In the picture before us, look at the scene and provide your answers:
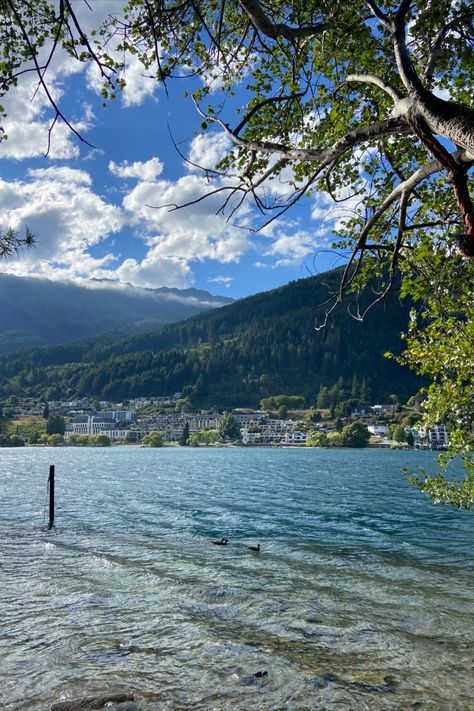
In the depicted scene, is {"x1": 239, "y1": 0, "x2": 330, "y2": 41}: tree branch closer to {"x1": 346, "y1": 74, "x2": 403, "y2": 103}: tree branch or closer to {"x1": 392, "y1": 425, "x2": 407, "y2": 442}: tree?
{"x1": 346, "y1": 74, "x2": 403, "y2": 103}: tree branch

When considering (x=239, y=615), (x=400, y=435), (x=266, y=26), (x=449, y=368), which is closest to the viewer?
(x=266, y=26)

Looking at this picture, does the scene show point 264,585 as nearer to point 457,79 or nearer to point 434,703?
point 434,703

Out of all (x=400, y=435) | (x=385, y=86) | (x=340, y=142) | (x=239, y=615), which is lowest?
(x=400, y=435)

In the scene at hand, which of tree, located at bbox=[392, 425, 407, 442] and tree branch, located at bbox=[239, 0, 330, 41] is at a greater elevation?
tree branch, located at bbox=[239, 0, 330, 41]

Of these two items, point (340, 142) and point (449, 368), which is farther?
point (449, 368)

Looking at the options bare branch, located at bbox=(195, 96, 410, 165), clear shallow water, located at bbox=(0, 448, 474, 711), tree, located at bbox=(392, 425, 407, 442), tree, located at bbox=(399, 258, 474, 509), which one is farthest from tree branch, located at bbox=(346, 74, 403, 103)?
tree, located at bbox=(392, 425, 407, 442)

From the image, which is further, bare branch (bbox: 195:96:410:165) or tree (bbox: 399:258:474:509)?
tree (bbox: 399:258:474:509)

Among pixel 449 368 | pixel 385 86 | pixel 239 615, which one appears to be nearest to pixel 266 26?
pixel 385 86

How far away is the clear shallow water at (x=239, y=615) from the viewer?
800 cm

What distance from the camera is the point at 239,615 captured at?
12.3 metres

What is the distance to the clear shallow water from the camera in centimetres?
800

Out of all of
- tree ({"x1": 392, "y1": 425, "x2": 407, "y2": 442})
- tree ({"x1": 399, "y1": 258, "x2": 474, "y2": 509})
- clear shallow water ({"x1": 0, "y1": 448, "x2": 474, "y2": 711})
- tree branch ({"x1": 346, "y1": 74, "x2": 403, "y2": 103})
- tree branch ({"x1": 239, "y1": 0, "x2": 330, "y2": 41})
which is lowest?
tree ({"x1": 392, "y1": 425, "x2": 407, "y2": 442})

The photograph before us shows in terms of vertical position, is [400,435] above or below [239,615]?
below

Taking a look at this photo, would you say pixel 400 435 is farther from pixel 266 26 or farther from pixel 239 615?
pixel 266 26
